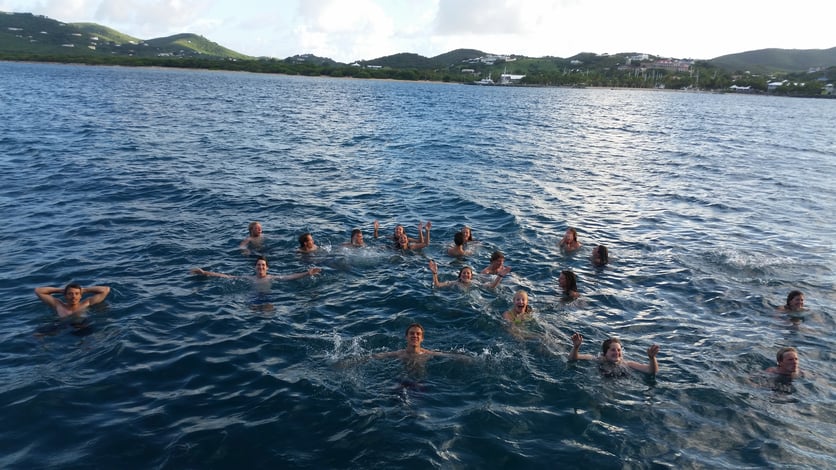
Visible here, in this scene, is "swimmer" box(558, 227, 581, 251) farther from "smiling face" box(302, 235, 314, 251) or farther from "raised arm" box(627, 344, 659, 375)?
"smiling face" box(302, 235, 314, 251)

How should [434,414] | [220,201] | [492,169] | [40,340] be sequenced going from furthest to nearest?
[492,169]
[220,201]
[40,340]
[434,414]

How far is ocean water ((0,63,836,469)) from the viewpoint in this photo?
29.4 ft

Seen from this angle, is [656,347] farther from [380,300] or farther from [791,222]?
[791,222]

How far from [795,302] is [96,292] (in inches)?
750

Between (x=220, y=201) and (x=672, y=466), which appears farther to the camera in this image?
(x=220, y=201)

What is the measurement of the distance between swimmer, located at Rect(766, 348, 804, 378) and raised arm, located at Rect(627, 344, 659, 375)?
2.74 m

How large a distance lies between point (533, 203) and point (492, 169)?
9.39 m

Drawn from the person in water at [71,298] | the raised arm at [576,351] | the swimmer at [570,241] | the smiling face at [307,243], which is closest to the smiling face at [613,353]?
the raised arm at [576,351]

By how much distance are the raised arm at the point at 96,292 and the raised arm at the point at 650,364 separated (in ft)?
43.2

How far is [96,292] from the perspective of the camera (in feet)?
44.5

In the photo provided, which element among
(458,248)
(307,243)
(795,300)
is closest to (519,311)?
(458,248)

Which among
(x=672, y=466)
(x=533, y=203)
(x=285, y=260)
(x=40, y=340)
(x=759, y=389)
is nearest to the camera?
(x=672, y=466)

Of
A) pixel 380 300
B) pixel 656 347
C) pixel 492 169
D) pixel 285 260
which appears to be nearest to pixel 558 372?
pixel 656 347

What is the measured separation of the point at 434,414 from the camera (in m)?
9.71
